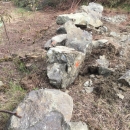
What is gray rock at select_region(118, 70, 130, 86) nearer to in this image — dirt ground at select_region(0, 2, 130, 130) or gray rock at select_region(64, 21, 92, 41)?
dirt ground at select_region(0, 2, 130, 130)

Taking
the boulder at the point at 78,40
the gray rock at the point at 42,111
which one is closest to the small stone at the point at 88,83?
the boulder at the point at 78,40

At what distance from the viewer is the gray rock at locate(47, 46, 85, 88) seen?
3.50 m

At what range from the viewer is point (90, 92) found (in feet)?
11.5

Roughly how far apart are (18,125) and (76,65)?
137cm

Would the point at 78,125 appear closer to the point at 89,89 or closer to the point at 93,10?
the point at 89,89

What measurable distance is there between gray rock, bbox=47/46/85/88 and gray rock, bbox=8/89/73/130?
1.69ft

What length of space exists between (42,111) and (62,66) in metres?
1.00

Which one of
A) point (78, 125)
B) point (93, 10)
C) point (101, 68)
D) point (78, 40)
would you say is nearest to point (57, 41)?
point (78, 40)

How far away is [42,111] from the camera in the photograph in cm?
272

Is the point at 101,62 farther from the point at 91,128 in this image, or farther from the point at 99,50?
the point at 91,128

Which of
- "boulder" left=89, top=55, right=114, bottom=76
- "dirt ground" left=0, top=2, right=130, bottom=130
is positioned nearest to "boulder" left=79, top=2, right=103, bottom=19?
"dirt ground" left=0, top=2, right=130, bottom=130

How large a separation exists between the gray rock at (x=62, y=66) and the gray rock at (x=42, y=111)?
0.52m

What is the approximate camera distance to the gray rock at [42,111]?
8.35 ft

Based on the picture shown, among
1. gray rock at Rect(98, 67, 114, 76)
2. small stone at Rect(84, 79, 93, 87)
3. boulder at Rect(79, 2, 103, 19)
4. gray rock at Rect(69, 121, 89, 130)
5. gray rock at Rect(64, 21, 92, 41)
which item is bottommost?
boulder at Rect(79, 2, 103, 19)
